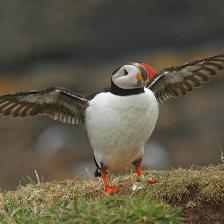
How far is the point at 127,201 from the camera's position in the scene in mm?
4867

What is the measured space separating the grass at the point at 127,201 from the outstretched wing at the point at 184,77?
0.80 m

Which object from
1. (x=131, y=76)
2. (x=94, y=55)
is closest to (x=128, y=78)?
(x=131, y=76)

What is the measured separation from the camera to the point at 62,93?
6562mm

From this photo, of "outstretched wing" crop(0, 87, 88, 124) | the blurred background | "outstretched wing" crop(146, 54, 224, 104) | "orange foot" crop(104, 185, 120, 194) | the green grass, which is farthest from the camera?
the blurred background

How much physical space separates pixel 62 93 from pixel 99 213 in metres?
2.06

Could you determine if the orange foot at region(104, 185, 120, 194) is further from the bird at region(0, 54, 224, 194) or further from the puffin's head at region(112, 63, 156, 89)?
the puffin's head at region(112, 63, 156, 89)

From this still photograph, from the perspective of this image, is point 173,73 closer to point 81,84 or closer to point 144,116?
point 144,116

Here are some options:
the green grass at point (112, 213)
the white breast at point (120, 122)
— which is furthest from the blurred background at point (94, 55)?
the green grass at point (112, 213)

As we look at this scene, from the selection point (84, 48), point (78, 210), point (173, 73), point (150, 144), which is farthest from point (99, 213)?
point (84, 48)

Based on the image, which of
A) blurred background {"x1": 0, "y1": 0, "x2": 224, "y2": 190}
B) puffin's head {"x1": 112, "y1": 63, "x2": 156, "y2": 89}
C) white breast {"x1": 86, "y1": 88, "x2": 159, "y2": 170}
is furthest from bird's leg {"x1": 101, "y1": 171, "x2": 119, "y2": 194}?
blurred background {"x1": 0, "y1": 0, "x2": 224, "y2": 190}

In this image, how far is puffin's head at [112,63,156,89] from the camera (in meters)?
6.14

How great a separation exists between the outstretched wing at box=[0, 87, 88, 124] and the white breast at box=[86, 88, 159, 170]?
260 millimetres

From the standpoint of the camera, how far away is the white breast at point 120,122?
619cm

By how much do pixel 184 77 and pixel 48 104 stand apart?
125 centimetres
